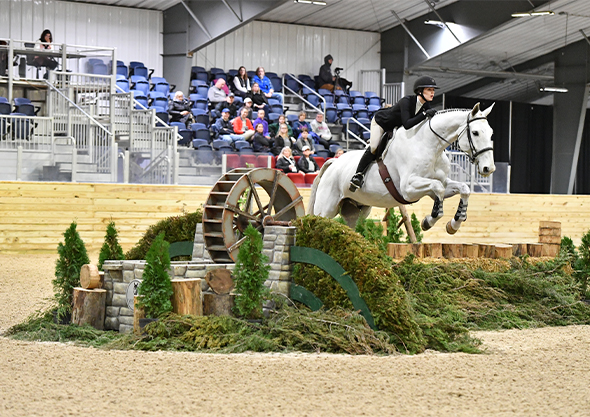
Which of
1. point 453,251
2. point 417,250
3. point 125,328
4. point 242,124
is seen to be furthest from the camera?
point 242,124

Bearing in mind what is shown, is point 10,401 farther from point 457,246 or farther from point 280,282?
point 457,246

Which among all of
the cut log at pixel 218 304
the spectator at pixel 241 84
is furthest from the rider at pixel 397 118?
the spectator at pixel 241 84

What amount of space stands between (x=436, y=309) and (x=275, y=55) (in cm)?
1846

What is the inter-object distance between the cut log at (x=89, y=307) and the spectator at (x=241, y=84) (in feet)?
47.6

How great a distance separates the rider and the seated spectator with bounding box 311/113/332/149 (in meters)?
11.7

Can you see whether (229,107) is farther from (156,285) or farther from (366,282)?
(366,282)

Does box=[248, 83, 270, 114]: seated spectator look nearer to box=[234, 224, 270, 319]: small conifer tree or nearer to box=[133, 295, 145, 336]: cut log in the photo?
box=[234, 224, 270, 319]: small conifer tree

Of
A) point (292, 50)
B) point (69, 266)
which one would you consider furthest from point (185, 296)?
point (292, 50)

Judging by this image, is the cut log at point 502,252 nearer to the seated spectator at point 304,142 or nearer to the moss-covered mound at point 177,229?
the moss-covered mound at point 177,229

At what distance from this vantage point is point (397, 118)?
9352mm

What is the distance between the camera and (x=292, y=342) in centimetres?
645

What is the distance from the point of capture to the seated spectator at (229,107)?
66.1 feet

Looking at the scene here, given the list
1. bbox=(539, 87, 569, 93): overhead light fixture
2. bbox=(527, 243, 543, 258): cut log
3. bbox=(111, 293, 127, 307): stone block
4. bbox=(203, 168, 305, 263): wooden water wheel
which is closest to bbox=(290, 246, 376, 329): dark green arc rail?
bbox=(203, 168, 305, 263): wooden water wheel

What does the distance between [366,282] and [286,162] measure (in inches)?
426
